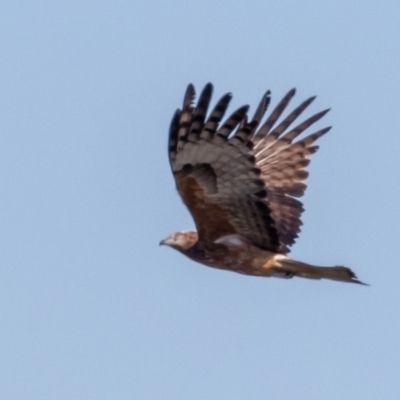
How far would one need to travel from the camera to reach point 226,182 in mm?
11555

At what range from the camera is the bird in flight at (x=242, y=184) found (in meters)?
11.2

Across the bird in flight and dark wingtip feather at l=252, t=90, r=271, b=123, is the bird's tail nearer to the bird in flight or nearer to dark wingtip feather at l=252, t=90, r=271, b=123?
the bird in flight

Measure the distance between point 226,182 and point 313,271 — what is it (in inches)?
44.1

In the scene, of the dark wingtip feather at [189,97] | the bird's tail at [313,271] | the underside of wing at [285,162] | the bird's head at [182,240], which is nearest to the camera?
the dark wingtip feather at [189,97]

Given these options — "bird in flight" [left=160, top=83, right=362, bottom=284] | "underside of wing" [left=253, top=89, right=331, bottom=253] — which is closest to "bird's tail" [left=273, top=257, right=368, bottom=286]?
"bird in flight" [left=160, top=83, right=362, bottom=284]

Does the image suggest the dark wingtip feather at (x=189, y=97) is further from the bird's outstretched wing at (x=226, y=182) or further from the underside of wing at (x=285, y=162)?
the underside of wing at (x=285, y=162)

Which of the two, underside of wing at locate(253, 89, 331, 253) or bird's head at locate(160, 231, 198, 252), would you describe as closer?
bird's head at locate(160, 231, 198, 252)

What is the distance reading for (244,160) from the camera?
11.4 metres

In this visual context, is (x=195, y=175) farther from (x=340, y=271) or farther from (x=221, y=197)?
(x=340, y=271)

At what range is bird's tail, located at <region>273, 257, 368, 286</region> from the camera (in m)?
11.7

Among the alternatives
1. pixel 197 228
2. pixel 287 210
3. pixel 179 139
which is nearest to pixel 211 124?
pixel 179 139

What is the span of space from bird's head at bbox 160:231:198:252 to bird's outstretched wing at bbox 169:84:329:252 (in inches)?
7.4

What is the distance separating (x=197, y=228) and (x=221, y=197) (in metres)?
0.56

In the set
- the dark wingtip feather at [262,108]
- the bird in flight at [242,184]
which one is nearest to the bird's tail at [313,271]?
the bird in flight at [242,184]
